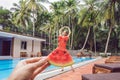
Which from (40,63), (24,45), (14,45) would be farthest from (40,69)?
(24,45)

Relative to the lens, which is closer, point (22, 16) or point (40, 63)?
point (40, 63)

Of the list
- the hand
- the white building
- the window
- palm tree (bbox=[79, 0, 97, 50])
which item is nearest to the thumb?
the hand

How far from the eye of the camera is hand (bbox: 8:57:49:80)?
32.9 inches

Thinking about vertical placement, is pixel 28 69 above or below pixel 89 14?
below

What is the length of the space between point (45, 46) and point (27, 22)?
4646mm

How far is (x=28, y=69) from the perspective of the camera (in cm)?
86

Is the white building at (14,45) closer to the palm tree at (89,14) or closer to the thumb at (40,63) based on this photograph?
the palm tree at (89,14)

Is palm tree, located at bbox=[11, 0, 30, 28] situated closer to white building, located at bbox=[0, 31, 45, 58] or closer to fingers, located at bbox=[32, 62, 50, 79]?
white building, located at bbox=[0, 31, 45, 58]

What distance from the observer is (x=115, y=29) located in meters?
36.9

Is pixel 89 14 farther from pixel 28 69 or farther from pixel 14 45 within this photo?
pixel 28 69

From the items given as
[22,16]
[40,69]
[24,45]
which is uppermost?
[22,16]

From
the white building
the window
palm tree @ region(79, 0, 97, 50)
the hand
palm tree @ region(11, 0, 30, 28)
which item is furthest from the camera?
palm tree @ region(11, 0, 30, 28)

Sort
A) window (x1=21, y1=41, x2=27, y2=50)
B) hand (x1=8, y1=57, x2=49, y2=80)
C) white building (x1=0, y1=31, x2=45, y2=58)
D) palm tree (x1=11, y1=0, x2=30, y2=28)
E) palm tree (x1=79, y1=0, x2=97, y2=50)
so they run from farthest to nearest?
1. palm tree (x1=11, y1=0, x2=30, y2=28)
2. palm tree (x1=79, y1=0, x2=97, y2=50)
3. window (x1=21, y1=41, x2=27, y2=50)
4. white building (x1=0, y1=31, x2=45, y2=58)
5. hand (x1=8, y1=57, x2=49, y2=80)

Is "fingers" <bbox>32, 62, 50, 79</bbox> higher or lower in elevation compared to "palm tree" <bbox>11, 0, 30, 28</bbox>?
lower
